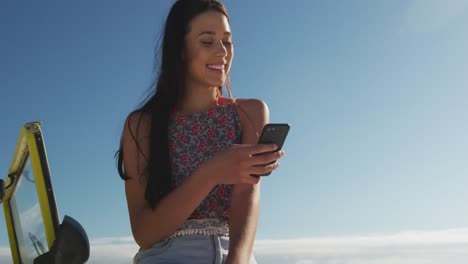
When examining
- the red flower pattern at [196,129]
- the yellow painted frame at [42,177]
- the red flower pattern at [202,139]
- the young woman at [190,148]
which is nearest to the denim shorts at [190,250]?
the young woman at [190,148]

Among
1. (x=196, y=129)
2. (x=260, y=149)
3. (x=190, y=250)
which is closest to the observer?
(x=260, y=149)

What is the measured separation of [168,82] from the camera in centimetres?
439

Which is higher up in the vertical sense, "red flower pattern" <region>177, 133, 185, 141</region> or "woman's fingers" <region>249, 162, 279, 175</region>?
"red flower pattern" <region>177, 133, 185, 141</region>

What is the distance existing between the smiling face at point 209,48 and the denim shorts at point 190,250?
3.92 feet

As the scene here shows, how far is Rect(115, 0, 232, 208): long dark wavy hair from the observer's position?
13.5 ft

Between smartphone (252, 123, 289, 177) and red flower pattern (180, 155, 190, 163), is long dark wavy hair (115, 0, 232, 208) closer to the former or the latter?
red flower pattern (180, 155, 190, 163)

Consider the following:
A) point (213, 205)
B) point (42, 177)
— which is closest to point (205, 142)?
point (213, 205)

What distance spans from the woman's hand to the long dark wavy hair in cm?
84

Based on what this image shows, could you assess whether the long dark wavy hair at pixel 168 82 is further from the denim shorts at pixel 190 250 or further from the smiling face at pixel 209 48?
the denim shorts at pixel 190 250

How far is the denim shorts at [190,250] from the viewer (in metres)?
3.54

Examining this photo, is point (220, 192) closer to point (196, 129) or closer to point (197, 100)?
point (196, 129)

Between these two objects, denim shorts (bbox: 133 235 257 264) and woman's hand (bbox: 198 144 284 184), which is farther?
denim shorts (bbox: 133 235 257 264)

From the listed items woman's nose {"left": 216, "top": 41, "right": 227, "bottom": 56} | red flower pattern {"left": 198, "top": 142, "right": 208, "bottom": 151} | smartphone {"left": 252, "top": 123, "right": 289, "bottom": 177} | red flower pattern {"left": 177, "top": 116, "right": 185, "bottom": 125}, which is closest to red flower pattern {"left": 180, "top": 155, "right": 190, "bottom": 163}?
red flower pattern {"left": 198, "top": 142, "right": 208, "bottom": 151}

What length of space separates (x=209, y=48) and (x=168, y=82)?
46cm
